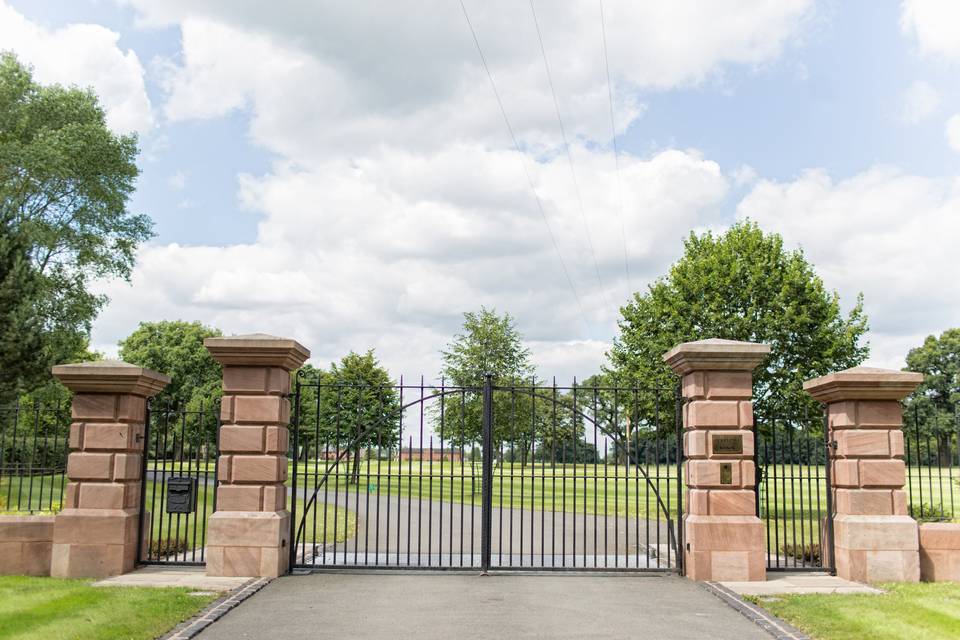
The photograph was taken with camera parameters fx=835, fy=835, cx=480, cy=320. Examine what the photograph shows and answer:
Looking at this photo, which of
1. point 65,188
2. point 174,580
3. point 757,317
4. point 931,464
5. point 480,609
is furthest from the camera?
point 65,188

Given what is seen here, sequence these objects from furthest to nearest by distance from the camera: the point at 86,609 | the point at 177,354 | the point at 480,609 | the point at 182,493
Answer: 1. the point at 177,354
2. the point at 182,493
3. the point at 480,609
4. the point at 86,609

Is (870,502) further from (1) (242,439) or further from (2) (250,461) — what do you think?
(1) (242,439)

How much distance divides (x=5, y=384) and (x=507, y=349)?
73.0 ft

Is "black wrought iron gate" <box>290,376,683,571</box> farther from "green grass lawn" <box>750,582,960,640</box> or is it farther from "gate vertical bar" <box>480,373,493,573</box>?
"green grass lawn" <box>750,582,960,640</box>

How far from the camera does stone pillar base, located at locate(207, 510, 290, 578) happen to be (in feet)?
37.2

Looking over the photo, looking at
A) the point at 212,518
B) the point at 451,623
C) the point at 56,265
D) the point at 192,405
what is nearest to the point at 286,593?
the point at 212,518

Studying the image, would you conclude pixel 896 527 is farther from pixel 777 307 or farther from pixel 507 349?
pixel 507 349

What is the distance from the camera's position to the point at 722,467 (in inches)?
450

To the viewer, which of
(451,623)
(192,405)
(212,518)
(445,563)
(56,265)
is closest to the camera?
(451,623)

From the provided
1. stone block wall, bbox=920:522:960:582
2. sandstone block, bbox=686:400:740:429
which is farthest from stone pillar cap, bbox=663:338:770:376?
stone block wall, bbox=920:522:960:582

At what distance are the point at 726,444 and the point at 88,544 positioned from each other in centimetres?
877

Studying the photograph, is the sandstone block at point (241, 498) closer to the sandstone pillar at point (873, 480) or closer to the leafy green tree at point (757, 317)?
the sandstone pillar at point (873, 480)

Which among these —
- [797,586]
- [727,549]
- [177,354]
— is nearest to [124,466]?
[727,549]

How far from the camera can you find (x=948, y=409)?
218 feet
